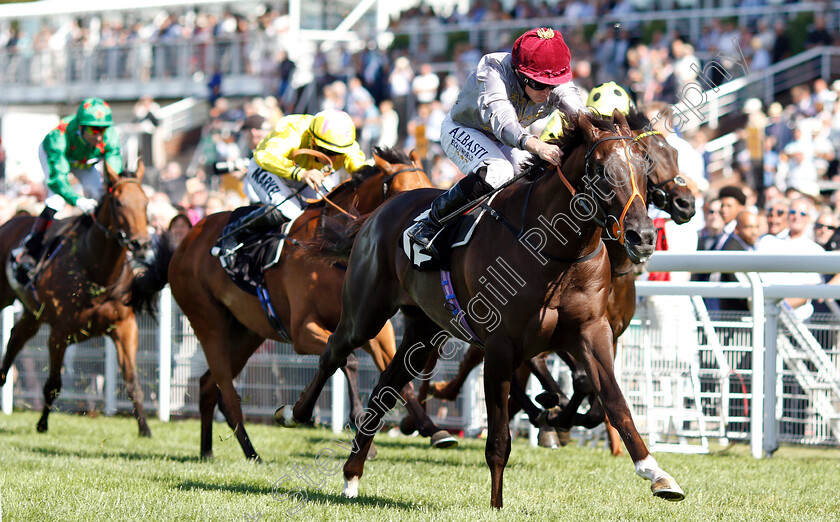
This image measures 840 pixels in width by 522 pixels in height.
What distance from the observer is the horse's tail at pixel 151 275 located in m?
8.57

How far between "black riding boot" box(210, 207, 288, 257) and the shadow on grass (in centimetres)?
140

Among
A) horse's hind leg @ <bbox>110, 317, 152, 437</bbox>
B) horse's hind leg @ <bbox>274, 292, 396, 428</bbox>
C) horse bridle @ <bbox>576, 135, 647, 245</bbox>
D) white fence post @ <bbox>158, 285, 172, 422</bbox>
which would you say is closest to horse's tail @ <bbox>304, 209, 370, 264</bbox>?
horse's hind leg @ <bbox>274, 292, 396, 428</bbox>

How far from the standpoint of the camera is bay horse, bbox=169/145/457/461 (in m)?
6.66

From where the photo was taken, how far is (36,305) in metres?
9.31

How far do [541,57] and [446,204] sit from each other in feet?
2.73

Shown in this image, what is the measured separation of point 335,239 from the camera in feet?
20.8

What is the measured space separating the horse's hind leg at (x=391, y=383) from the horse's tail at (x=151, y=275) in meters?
3.28

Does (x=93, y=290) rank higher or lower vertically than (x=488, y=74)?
lower

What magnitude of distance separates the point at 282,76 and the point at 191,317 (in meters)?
11.3

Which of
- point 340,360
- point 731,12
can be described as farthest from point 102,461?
point 731,12

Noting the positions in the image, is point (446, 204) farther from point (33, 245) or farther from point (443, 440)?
point (33, 245)

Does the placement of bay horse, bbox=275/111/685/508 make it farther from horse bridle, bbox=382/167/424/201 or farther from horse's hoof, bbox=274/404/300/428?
horse bridle, bbox=382/167/424/201

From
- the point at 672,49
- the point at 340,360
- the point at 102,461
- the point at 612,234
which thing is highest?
the point at 672,49

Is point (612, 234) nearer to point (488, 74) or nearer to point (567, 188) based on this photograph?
point (567, 188)
